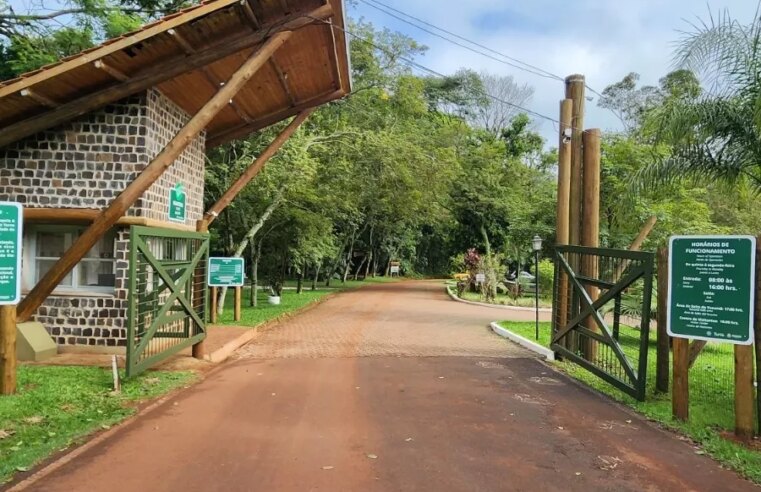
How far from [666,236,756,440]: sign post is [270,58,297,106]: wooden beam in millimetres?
8053

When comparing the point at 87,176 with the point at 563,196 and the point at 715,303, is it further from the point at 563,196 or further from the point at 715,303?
the point at 715,303

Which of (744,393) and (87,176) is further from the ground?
(87,176)

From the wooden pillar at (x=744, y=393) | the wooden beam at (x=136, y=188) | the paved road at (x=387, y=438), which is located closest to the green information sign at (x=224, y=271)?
the paved road at (x=387, y=438)

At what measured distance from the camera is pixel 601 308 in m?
10.1

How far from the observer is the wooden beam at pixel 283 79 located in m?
11.8

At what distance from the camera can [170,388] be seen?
8086mm

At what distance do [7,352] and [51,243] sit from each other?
4200 millimetres

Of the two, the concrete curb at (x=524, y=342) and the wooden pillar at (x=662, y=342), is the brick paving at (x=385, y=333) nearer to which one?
the concrete curb at (x=524, y=342)

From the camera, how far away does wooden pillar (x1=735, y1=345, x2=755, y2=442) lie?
6.12m

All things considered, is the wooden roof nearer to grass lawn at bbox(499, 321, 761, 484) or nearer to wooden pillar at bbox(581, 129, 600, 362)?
wooden pillar at bbox(581, 129, 600, 362)

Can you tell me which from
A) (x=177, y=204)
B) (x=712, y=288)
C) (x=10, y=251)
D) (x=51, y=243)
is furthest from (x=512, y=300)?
(x=10, y=251)

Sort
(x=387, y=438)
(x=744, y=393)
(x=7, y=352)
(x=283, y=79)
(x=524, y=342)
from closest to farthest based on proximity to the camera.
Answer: (x=387, y=438) → (x=744, y=393) → (x=7, y=352) → (x=283, y=79) → (x=524, y=342)

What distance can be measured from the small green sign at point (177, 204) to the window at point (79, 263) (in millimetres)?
1368

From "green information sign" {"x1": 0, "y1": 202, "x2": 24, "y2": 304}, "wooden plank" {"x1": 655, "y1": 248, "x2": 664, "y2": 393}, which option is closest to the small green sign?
"green information sign" {"x1": 0, "y1": 202, "x2": 24, "y2": 304}
